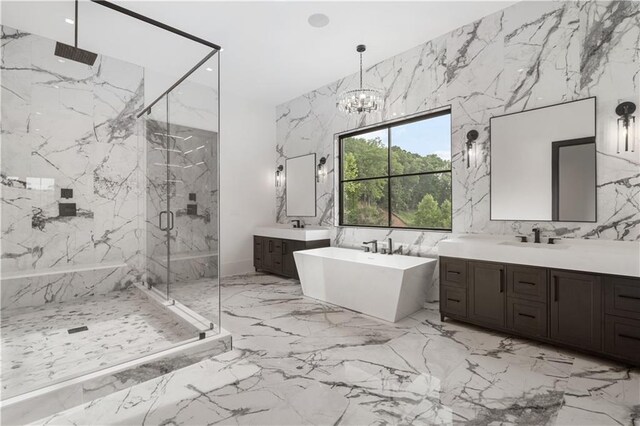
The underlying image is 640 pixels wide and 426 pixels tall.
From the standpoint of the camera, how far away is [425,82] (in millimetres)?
3947

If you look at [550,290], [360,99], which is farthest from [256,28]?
[550,290]

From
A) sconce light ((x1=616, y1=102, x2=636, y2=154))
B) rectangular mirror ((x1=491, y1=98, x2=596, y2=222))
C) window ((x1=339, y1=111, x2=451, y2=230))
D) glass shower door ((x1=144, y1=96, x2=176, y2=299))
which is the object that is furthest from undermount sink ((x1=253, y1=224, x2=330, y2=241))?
sconce light ((x1=616, y1=102, x2=636, y2=154))

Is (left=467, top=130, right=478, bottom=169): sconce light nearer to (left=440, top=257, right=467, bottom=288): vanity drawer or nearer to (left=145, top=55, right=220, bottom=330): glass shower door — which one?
(left=440, top=257, right=467, bottom=288): vanity drawer

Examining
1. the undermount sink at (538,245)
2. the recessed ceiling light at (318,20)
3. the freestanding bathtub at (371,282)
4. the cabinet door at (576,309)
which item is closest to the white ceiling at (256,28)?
the recessed ceiling light at (318,20)

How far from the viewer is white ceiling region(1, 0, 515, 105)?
10.4 feet

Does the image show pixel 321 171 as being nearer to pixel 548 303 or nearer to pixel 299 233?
pixel 299 233

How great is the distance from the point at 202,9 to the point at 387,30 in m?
2.10

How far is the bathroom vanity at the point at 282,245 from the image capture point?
4.92 meters

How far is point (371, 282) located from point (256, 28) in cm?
326

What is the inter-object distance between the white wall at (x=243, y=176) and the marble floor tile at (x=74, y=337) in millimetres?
2208

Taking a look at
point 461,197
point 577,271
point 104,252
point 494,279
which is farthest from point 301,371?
point 104,252

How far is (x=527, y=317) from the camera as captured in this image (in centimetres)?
274

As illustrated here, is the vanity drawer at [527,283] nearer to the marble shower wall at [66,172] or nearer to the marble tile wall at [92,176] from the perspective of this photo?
the marble tile wall at [92,176]

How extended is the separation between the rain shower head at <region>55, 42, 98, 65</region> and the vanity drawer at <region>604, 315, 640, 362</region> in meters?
5.49
